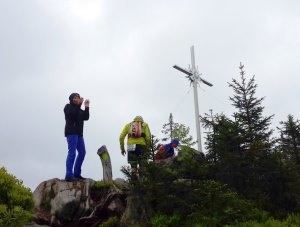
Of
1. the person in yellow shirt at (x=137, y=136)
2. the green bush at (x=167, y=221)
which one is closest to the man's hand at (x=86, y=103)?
the person in yellow shirt at (x=137, y=136)

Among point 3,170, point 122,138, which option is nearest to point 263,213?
point 122,138

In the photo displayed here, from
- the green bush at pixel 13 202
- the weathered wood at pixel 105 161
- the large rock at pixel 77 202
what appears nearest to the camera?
the green bush at pixel 13 202

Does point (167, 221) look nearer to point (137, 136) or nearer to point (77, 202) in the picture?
point (77, 202)

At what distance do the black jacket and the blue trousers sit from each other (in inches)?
8.1

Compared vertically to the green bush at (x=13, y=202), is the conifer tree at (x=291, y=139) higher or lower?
higher

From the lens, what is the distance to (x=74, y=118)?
1471 cm

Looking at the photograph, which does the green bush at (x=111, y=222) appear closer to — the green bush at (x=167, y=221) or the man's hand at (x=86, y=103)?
the green bush at (x=167, y=221)

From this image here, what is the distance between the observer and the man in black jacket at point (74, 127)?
14538 millimetres

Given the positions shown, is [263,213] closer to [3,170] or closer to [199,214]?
[199,214]

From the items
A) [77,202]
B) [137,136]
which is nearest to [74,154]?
[77,202]

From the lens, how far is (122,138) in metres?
15.4

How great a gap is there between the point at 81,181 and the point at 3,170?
4636 millimetres

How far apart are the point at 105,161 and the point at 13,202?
6578mm

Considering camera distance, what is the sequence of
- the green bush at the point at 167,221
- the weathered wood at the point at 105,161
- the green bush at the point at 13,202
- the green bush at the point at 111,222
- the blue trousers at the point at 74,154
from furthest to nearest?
1. the weathered wood at the point at 105,161
2. the blue trousers at the point at 74,154
3. the green bush at the point at 111,222
4. the green bush at the point at 167,221
5. the green bush at the point at 13,202
